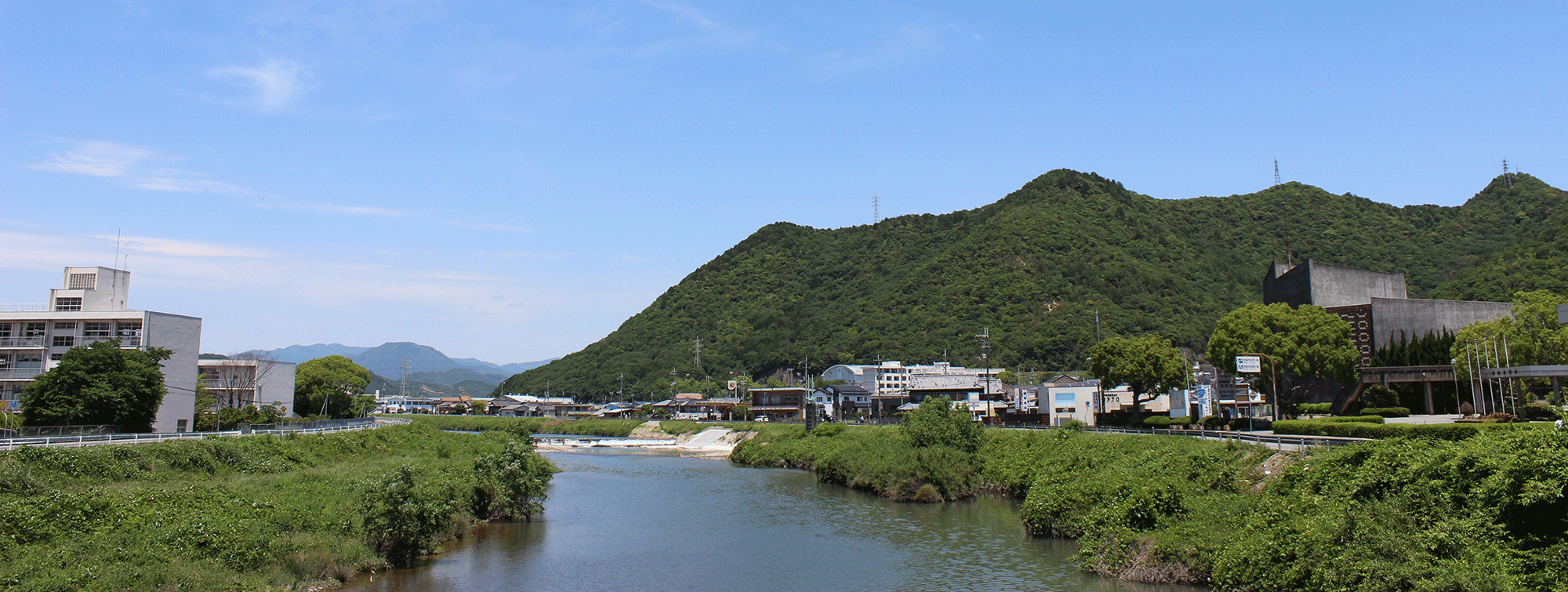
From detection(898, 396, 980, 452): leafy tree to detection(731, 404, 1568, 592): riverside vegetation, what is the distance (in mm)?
9326

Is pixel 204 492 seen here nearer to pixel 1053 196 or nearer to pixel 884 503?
pixel 884 503

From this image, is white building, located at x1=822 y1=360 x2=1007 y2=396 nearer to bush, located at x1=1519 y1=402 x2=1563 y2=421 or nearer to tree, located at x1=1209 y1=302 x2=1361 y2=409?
tree, located at x1=1209 y1=302 x2=1361 y2=409

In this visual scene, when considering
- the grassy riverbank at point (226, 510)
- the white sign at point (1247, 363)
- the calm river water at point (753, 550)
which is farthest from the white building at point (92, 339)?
the white sign at point (1247, 363)

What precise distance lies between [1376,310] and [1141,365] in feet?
70.6

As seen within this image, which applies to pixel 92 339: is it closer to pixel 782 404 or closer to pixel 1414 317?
pixel 782 404

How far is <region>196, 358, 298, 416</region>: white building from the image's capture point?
67.6m

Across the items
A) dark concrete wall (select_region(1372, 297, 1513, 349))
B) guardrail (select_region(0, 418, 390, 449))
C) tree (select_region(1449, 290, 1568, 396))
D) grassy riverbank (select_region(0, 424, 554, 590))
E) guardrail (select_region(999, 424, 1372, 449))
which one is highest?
dark concrete wall (select_region(1372, 297, 1513, 349))

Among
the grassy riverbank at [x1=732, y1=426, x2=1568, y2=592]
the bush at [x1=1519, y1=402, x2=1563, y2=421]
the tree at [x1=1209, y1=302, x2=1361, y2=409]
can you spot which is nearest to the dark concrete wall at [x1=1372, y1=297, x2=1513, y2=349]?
the tree at [x1=1209, y1=302, x2=1361, y2=409]

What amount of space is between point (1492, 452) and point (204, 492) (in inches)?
1218

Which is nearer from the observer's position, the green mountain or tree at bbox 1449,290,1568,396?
tree at bbox 1449,290,1568,396

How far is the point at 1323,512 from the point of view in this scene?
20.7 metres

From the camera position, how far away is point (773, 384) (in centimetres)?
14675

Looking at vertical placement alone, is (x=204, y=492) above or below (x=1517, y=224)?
below

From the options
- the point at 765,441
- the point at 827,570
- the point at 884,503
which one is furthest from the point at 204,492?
the point at 765,441
